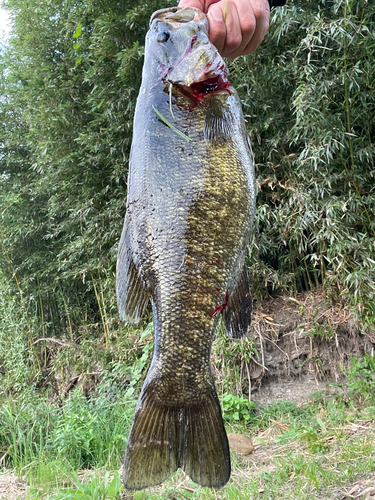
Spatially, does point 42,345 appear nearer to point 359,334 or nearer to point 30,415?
point 30,415

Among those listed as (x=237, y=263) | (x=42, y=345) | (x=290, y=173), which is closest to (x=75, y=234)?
(x=42, y=345)

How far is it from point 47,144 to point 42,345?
3224 mm

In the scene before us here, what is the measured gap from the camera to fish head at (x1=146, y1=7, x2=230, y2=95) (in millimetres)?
1117

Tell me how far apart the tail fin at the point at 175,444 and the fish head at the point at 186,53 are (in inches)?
32.9

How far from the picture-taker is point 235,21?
3.99ft

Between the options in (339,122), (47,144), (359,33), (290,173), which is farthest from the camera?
(47,144)

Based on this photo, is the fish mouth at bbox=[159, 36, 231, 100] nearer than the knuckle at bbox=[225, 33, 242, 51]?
Yes

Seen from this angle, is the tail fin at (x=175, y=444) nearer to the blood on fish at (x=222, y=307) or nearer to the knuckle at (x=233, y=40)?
the blood on fish at (x=222, y=307)

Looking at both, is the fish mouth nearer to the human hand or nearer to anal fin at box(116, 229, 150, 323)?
the human hand

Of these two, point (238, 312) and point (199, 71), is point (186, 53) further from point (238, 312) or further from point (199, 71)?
point (238, 312)

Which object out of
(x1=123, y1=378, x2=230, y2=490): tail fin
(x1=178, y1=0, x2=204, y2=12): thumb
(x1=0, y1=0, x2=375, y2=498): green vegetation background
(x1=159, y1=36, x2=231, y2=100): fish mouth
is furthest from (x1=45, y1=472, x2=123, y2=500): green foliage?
(x1=178, y1=0, x2=204, y2=12): thumb

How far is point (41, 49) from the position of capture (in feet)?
19.3

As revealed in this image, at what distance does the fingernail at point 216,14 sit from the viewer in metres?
1.20

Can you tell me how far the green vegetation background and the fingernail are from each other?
1130mm
